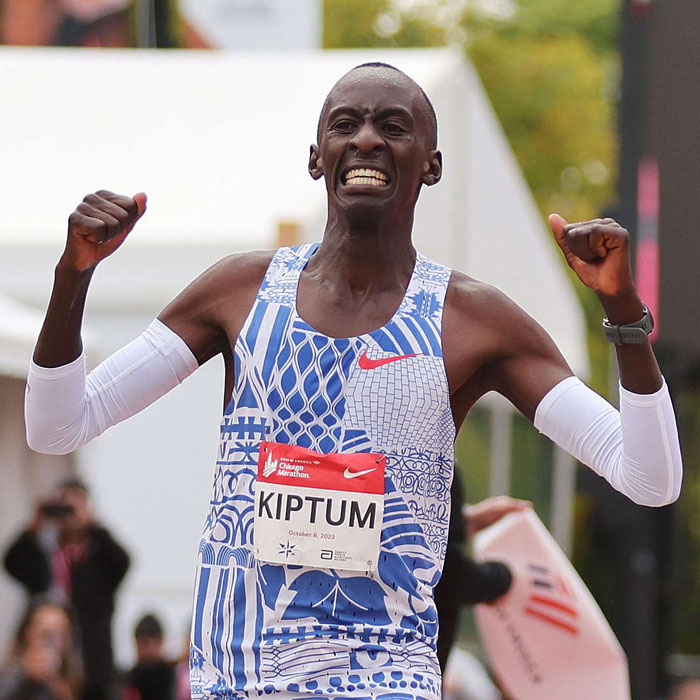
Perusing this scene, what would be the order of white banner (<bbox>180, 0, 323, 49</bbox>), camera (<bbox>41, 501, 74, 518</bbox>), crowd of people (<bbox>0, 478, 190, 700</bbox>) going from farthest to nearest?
white banner (<bbox>180, 0, 323, 49</bbox>) → camera (<bbox>41, 501, 74, 518</bbox>) → crowd of people (<bbox>0, 478, 190, 700</bbox>)

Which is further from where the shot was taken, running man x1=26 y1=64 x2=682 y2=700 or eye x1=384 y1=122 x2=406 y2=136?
eye x1=384 y1=122 x2=406 y2=136

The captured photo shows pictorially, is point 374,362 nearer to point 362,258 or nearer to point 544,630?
point 362,258

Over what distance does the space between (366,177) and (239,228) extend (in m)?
6.43

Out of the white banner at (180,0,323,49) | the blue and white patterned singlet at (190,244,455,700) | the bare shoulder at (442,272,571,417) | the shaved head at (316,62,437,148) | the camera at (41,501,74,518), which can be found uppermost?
the white banner at (180,0,323,49)

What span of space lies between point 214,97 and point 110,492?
108 inches

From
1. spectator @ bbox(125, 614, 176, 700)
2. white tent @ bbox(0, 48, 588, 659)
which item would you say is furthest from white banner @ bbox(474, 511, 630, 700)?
spectator @ bbox(125, 614, 176, 700)

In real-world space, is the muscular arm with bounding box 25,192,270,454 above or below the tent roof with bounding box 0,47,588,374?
below

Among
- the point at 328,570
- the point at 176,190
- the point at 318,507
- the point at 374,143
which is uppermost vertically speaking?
the point at 176,190

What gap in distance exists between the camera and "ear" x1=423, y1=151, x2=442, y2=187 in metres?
3.10

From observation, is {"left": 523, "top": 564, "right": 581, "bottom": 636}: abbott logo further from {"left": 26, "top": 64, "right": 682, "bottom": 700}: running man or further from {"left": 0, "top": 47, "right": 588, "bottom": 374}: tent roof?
{"left": 0, "top": 47, "right": 588, "bottom": 374}: tent roof

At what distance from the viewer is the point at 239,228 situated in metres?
9.36

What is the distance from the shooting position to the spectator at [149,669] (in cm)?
856

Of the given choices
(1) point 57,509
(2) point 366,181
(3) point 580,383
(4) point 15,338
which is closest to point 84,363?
(2) point 366,181

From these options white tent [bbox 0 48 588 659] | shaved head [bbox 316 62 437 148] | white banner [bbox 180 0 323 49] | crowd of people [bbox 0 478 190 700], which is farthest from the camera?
white banner [bbox 180 0 323 49]
